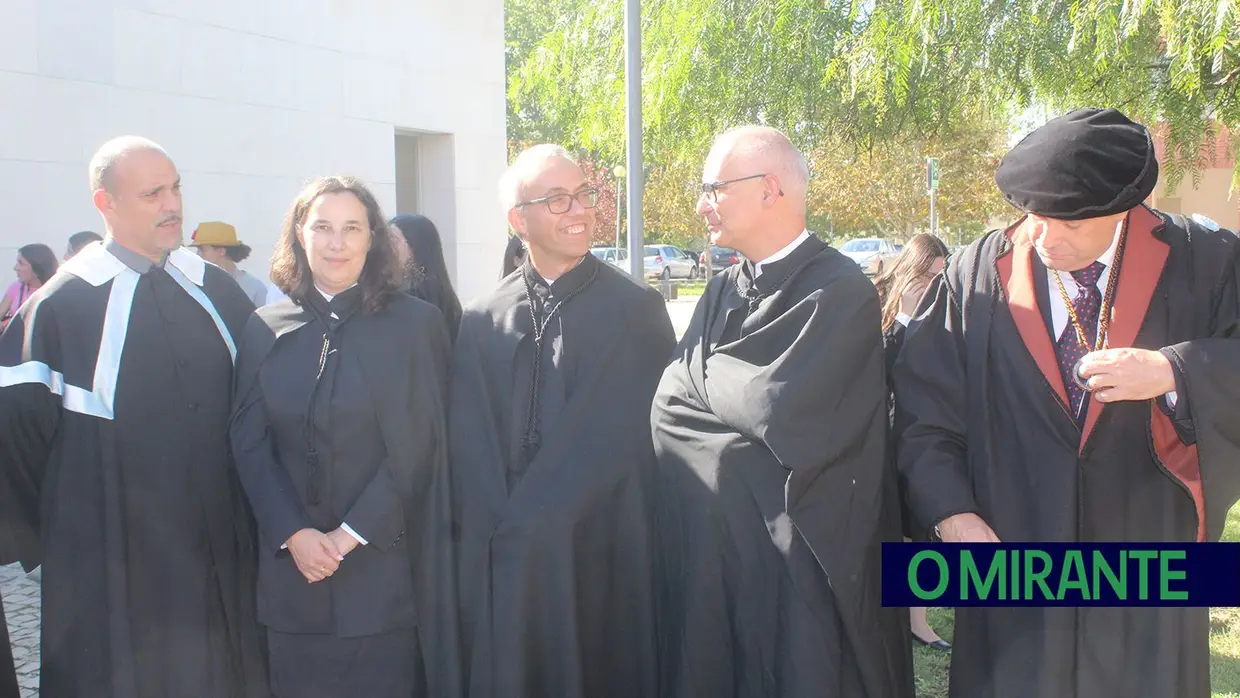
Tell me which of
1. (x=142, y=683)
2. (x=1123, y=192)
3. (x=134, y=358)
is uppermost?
(x=1123, y=192)

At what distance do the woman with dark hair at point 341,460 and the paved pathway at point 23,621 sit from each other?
2145 millimetres

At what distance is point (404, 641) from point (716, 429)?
1279mm

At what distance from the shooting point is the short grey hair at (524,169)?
11.6 feet

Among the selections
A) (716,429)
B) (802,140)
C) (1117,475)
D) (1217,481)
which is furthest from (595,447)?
(802,140)

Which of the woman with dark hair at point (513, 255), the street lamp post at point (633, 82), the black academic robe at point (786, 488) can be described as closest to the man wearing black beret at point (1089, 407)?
the black academic robe at point (786, 488)

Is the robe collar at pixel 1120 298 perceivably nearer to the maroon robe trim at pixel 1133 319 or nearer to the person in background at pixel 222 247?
the maroon robe trim at pixel 1133 319

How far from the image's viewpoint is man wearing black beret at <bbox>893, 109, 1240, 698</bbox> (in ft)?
8.44

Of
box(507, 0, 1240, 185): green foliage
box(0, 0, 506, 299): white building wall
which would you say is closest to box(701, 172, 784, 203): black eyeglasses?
box(507, 0, 1240, 185): green foliage

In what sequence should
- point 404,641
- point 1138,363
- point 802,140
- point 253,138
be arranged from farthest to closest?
1. point 253,138
2. point 802,140
3. point 404,641
4. point 1138,363

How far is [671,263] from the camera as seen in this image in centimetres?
3928

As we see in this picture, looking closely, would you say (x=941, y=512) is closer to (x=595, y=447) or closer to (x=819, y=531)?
(x=819, y=531)

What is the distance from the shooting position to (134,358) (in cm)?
337

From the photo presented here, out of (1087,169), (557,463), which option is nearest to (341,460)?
(557,463)

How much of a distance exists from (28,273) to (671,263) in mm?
32366
